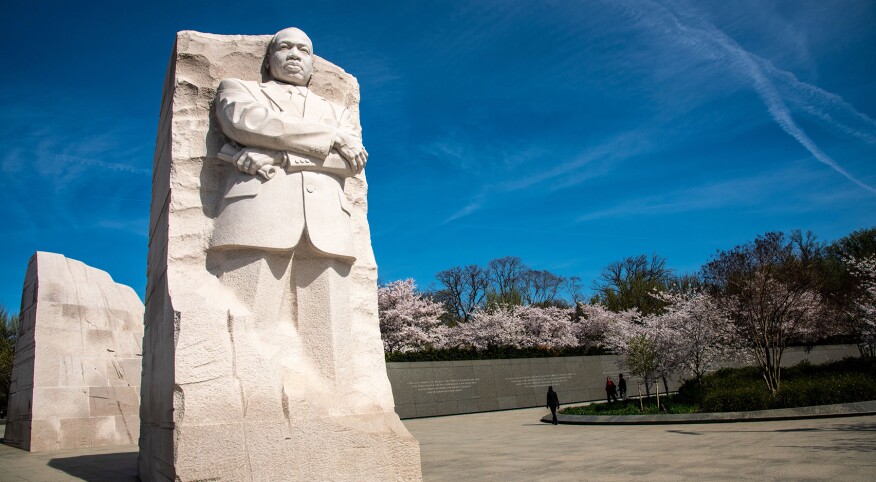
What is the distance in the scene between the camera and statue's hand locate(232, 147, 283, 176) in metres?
4.75

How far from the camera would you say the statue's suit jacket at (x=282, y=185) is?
4.66 meters

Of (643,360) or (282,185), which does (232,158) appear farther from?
(643,360)

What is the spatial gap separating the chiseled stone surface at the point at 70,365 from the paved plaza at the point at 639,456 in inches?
27.9

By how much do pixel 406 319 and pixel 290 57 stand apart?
87.5ft

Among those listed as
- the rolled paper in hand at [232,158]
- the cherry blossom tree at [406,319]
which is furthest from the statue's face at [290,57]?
the cherry blossom tree at [406,319]

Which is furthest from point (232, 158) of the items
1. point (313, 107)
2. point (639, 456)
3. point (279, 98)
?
point (639, 456)

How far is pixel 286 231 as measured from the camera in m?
4.68

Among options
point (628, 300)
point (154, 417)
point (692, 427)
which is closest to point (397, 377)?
point (692, 427)

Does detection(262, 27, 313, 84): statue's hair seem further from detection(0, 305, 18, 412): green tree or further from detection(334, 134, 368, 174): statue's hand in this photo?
detection(0, 305, 18, 412): green tree

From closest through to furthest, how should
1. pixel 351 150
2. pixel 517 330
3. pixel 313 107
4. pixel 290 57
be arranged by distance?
pixel 351 150 → pixel 313 107 → pixel 290 57 → pixel 517 330

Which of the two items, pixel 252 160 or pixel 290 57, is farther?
pixel 290 57

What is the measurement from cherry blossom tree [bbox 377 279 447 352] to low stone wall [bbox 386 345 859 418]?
312 inches

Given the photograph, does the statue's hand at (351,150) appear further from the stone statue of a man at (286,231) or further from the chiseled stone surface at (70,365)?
the chiseled stone surface at (70,365)

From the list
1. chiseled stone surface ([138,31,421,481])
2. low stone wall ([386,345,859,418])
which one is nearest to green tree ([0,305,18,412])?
low stone wall ([386,345,859,418])
